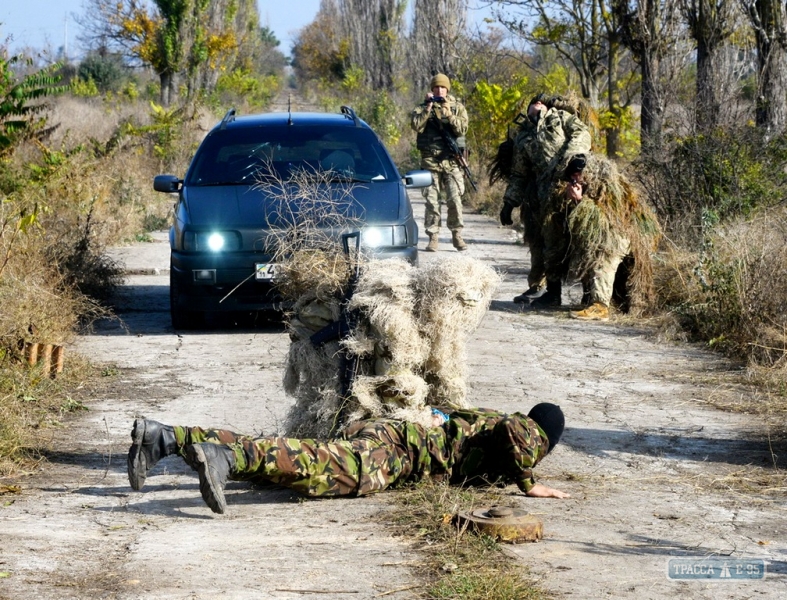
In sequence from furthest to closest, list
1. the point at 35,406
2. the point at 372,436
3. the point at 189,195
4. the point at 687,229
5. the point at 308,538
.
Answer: the point at 687,229
the point at 189,195
the point at 35,406
the point at 372,436
the point at 308,538

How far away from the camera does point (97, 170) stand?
56.0 feet

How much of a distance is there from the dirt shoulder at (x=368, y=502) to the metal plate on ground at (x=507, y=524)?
0.08 meters

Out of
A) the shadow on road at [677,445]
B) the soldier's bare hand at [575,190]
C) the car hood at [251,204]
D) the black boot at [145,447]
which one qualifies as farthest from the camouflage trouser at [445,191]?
the black boot at [145,447]

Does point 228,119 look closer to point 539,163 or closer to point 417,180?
point 417,180

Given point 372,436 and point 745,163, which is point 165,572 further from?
point 745,163

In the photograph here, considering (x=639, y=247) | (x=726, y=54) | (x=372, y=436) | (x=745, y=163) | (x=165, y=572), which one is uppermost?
(x=726, y=54)

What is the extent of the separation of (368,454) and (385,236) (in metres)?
4.41

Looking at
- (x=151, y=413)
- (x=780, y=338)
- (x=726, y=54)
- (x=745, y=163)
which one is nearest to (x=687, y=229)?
(x=745, y=163)

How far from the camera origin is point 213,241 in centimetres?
896

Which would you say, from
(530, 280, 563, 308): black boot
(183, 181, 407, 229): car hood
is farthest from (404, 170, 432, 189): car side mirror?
(530, 280, 563, 308): black boot

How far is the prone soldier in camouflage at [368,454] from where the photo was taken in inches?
179

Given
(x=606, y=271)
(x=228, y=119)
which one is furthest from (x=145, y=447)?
(x=228, y=119)

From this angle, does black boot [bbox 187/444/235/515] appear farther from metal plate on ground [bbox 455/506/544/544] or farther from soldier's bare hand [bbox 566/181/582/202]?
soldier's bare hand [bbox 566/181/582/202]

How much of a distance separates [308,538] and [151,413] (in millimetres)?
2545
